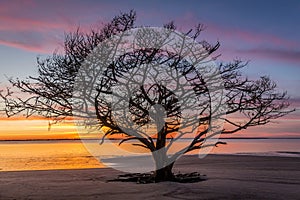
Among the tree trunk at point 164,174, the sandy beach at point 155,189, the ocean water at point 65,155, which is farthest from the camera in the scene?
the ocean water at point 65,155

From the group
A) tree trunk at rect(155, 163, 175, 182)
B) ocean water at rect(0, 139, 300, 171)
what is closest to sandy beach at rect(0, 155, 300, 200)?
tree trunk at rect(155, 163, 175, 182)

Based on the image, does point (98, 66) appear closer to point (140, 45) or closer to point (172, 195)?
point (140, 45)

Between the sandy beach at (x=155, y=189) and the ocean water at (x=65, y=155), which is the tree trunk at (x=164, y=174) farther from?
the ocean water at (x=65, y=155)

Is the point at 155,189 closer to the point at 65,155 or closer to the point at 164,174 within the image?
the point at 164,174

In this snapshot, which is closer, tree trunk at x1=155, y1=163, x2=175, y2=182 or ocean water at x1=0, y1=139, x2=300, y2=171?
tree trunk at x1=155, y1=163, x2=175, y2=182

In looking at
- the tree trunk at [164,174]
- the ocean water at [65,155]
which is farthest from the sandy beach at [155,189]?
the ocean water at [65,155]

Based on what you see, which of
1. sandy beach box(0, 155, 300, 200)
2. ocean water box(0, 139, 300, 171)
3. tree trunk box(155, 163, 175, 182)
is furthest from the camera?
ocean water box(0, 139, 300, 171)

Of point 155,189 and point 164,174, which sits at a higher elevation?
point 164,174

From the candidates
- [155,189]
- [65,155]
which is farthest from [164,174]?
[65,155]

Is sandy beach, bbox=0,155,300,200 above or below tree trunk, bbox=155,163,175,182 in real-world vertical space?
below

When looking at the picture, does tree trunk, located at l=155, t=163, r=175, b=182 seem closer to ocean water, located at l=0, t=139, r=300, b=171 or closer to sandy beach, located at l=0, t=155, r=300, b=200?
sandy beach, located at l=0, t=155, r=300, b=200

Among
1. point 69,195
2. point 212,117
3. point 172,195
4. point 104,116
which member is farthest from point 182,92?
point 69,195

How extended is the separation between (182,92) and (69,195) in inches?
284

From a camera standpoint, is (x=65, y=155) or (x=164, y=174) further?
(x=65, y=155)
